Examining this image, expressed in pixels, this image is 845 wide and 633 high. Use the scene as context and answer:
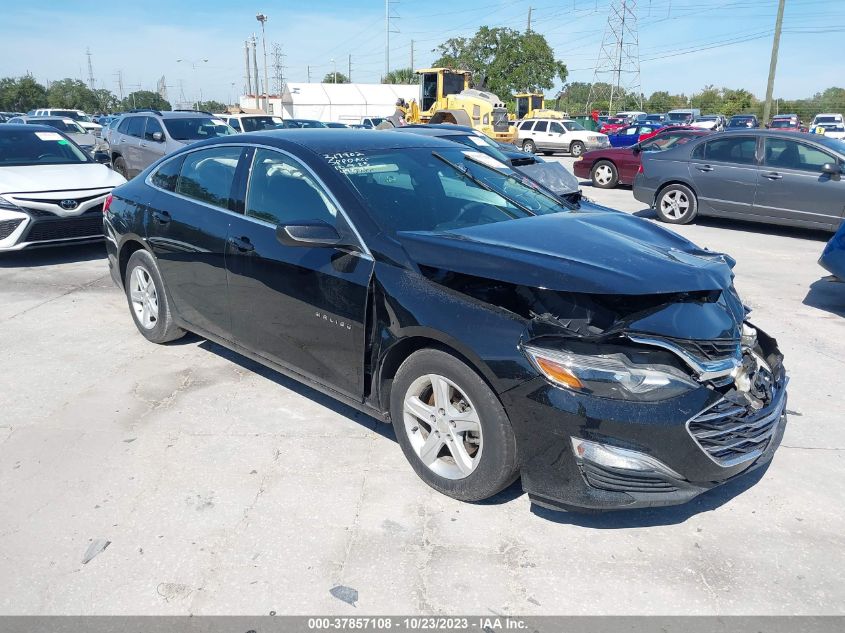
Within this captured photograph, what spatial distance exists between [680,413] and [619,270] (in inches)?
26.8

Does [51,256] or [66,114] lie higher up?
[66,114]

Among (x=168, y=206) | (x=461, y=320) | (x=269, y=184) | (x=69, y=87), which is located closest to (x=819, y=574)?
(x=461, y=320)

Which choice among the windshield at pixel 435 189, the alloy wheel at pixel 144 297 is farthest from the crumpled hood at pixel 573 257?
the alloy wheel at pixel 144 297

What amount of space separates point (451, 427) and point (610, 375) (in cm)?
82

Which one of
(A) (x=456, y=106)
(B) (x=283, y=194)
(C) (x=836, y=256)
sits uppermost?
(A) (x=456, y=106)

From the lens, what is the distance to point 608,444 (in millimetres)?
2752

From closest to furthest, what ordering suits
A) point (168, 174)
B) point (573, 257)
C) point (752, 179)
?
1. point (573, 257)
2. point (168, 174)
3. point (752, 179)

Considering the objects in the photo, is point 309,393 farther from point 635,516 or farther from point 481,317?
point 635,516

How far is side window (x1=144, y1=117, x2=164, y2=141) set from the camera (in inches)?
533

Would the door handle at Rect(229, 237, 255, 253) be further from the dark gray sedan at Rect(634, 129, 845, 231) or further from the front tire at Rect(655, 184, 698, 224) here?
the front tire at Rect(655, 184, 698, 224)

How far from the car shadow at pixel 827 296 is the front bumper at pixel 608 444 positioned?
185 inches

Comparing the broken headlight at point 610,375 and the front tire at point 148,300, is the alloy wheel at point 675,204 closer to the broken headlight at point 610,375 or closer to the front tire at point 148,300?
the front tire at point 148,300

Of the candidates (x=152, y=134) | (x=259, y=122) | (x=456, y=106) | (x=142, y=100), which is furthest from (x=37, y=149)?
(x=142, y=100)

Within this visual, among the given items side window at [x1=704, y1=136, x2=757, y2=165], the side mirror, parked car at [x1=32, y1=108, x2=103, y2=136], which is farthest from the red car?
parked car at [x1=32, y1=108, x2=103, y2=136]
